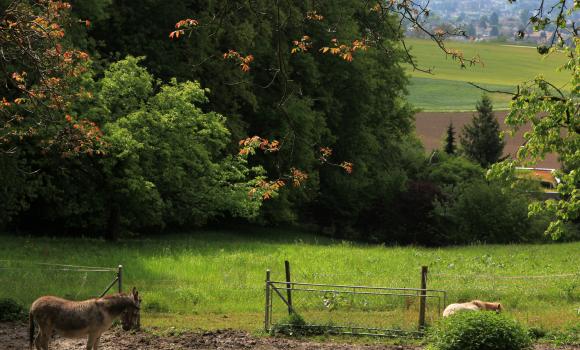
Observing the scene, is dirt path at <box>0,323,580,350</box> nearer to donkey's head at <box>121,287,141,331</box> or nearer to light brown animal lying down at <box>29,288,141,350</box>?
donkey's head at <box>121,287,141,331</box>

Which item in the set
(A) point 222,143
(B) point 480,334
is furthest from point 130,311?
(A) point 222,143

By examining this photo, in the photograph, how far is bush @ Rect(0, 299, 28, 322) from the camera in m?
20.2

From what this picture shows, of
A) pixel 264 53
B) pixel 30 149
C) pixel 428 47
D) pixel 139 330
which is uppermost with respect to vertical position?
pixel 428 47

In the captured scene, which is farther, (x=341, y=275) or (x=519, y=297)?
(x=341, y=275)

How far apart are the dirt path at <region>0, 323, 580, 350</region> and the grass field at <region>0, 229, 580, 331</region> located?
1.87 meters

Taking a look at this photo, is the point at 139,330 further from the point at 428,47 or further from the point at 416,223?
the point at 428,47

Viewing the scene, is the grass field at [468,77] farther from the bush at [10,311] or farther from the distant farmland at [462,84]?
the bush at [10,311]

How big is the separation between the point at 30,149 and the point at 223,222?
20.5 meters

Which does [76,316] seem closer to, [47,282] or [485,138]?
[47,282]

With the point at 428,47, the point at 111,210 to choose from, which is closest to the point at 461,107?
the point at 428,47

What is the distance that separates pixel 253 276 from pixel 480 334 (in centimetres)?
1454

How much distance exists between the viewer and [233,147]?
155 feet

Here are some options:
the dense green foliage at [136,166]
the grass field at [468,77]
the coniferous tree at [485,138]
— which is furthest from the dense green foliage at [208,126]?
the grass field at [468,77]

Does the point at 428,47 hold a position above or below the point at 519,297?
above
